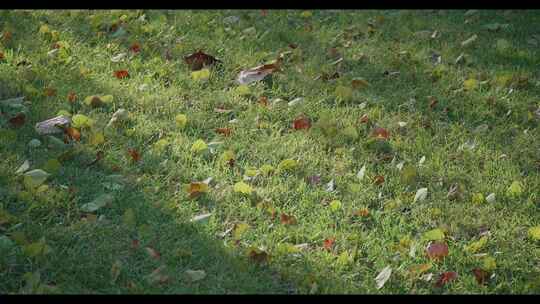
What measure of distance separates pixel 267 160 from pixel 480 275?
1.29m

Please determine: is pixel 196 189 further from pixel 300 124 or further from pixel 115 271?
pixel 300 124

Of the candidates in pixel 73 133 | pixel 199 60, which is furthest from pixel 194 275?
pixel 199 60

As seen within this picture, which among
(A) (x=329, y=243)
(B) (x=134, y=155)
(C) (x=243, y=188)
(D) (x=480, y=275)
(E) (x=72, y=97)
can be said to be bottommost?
(D) (x=480, y=275)

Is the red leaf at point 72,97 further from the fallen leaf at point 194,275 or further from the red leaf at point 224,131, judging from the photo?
the fallen leaf at point 194,275

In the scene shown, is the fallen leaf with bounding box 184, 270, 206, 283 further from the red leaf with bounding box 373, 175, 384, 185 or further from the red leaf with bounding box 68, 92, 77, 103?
the red leaf with bounding box 68, 92, 77, 103

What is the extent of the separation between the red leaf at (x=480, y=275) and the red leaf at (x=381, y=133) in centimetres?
126

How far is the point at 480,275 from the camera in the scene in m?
3.12

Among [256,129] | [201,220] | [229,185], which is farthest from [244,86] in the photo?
[201,220]

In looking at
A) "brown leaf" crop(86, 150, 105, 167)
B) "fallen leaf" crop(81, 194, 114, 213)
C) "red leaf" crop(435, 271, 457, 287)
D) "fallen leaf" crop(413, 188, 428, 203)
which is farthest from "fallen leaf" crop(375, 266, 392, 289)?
"brown leaf" crop(86, 150, 105, 167)

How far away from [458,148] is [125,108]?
1.91 m

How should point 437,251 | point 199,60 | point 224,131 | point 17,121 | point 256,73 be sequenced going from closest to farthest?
point 437,251
point 17,121
point 224,131
point 256,73
point 199,60

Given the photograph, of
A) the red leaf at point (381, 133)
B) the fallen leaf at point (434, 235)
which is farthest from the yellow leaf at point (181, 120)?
the fallen leaf at point (434, 235)

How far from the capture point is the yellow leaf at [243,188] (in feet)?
11.7

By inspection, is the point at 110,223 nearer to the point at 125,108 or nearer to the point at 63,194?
the point at 63,194
